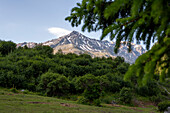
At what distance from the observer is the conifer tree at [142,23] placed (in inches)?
69.1

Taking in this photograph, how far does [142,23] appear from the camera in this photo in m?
2.24

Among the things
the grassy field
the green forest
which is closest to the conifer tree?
the grassy field

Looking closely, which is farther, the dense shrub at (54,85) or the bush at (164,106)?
the dense shrub at (54,85)

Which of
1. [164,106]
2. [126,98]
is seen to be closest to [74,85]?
[126,98]

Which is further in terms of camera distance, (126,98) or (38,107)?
(126,98)

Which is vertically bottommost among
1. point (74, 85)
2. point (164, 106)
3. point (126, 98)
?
point (126, 98)

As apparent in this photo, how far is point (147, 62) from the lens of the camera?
6.33 feet

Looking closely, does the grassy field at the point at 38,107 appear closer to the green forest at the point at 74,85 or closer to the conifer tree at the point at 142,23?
the green forest at the point at 74,85

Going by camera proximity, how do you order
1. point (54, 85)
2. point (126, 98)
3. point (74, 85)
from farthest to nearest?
point (74, 85)
point (54, 85)
point (126, 98)

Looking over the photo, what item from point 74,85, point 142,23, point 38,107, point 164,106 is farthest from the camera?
point 74,85

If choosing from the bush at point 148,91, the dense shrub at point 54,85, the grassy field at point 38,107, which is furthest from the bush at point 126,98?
the dense shrub at point 54,85

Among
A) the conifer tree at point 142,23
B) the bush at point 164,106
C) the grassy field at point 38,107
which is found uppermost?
the conifer tree at point 142,23

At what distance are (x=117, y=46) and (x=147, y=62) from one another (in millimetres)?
1172

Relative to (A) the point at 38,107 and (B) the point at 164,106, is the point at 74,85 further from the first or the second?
(A) the point at 38,107
